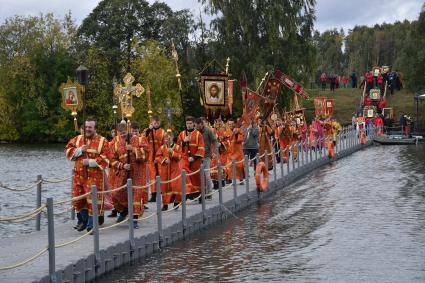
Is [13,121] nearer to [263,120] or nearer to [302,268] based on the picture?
[263,120]

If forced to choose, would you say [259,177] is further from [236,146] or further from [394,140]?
[394,140]

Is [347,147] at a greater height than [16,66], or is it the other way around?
[16,66]

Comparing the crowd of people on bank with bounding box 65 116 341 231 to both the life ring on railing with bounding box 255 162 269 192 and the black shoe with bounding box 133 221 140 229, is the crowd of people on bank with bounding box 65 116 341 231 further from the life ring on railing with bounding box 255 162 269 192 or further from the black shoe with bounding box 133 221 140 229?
the life ring on railing with bounding box 255 162 269 192

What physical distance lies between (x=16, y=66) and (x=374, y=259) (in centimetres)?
7142

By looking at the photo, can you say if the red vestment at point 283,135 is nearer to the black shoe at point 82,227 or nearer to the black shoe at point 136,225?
the black shoe at point 136,225

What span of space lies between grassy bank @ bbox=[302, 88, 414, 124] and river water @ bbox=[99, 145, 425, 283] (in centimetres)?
5553

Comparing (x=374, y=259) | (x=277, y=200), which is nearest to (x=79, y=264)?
(x=374, y=259)

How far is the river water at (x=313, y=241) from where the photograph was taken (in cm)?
1181

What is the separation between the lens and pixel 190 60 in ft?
213

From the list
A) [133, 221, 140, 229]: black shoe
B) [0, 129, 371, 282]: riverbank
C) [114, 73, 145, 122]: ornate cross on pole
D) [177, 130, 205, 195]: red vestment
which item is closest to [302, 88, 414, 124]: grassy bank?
[177, 130, 205, 195]: red vestment

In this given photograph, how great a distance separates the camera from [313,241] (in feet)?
47.4

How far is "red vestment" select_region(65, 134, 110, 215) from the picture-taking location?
46.7 ft

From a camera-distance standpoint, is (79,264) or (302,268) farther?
(302,268)

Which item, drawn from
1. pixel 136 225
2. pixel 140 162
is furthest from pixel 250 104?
pixel 136 225
